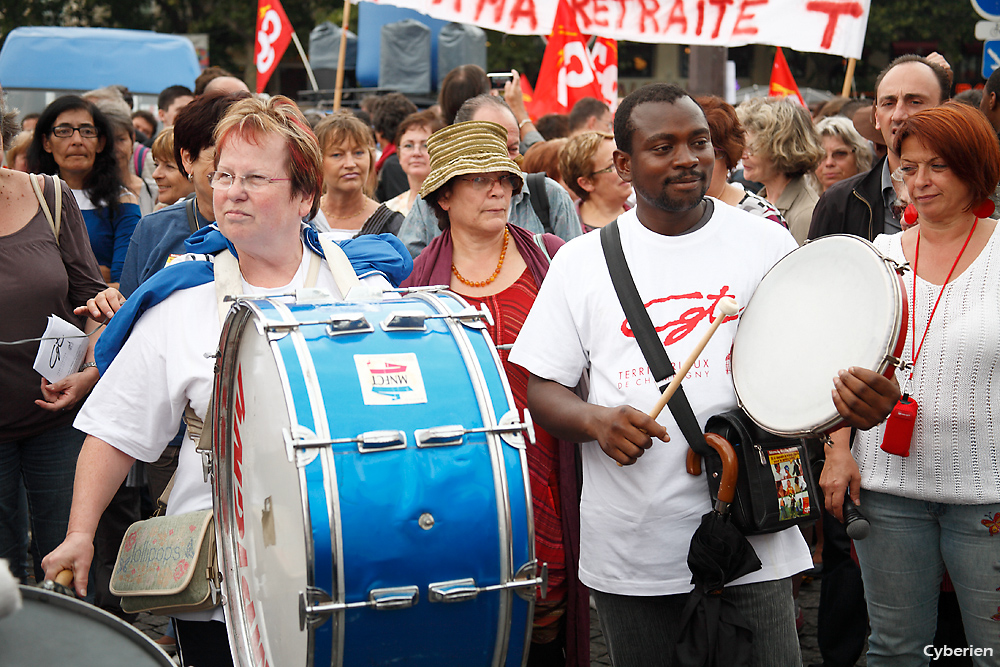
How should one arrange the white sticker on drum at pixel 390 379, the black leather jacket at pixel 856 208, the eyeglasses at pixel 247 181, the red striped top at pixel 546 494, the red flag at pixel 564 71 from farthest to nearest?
the red flag at pixel 564 71 < the black leather jacket at pixel 856 208 < the red striped top at pixel 546 494 < the eyeglasses at pixel 247 181 < the white sticker on drum at pixel 390 379

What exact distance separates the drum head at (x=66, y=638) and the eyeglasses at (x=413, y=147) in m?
4.56

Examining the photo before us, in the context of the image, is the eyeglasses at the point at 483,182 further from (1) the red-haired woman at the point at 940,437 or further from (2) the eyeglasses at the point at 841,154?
(2) the eyeglasses at the point at 841,154

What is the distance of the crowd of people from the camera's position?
2.36 m

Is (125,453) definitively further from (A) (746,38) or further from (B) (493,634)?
(A) (746,38)

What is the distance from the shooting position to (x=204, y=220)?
12.7 feet

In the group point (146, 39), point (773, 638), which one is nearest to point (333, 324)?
point (773, 638)

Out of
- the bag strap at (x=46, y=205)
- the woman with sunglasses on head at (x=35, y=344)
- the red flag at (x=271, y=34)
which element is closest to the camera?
the woman with sunglasses on head at (x=35, y=344)

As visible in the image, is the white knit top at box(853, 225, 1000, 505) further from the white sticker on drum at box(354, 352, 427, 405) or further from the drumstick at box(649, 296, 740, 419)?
the white sticker on drum at box(354, 352, 427, 405)

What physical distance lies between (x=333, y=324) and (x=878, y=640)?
1.91 meters

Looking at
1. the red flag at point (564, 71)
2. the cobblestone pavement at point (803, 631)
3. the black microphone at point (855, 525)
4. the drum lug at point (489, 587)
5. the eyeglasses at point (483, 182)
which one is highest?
the red flag at point (564, 71)

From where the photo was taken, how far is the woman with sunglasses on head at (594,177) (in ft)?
16.8

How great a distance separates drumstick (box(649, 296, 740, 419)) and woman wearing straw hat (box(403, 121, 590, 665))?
914 millimetres

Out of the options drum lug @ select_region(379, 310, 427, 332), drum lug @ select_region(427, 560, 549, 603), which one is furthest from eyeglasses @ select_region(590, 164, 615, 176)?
drum lug @ select_region(427, 560, 549, 603)

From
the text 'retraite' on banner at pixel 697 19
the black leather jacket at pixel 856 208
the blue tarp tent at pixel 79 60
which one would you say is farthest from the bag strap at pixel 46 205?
the blue tarp tent at pixel 79 60
